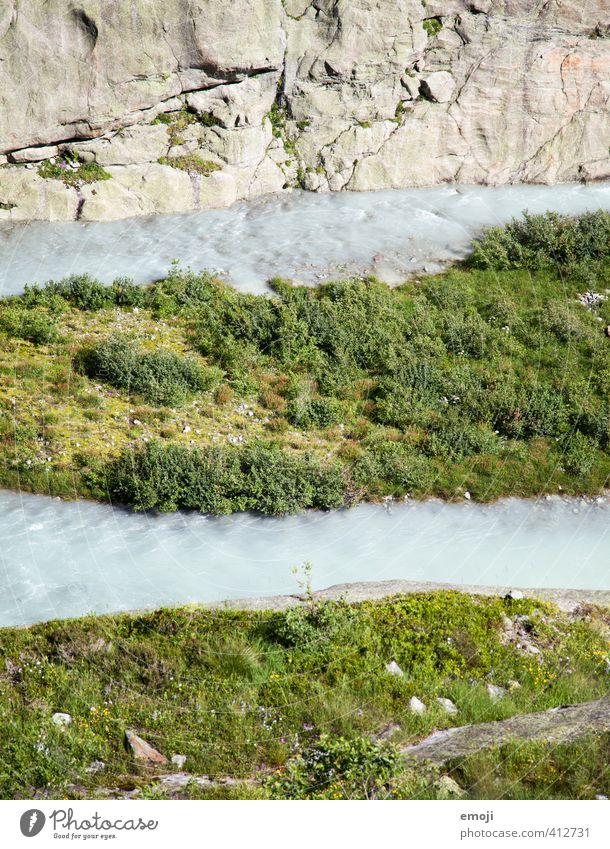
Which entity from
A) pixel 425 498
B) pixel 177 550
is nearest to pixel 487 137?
pixel 425 498

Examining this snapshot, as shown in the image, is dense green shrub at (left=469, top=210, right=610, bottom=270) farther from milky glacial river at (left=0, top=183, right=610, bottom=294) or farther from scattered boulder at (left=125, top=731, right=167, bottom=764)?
scattered boulder at (left=125, top=731, right=167, bottom=764)

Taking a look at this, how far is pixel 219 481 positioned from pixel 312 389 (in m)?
3.53

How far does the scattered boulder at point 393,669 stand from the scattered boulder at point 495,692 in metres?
1.06

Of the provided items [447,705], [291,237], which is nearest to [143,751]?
[447,705]

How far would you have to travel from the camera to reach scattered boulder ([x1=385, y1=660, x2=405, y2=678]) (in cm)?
1020

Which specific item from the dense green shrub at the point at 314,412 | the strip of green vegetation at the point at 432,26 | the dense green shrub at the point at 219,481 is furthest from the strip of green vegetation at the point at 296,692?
the strip of green vegetation at the point at 432,26

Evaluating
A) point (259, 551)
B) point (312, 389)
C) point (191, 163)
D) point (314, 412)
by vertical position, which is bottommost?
point (259, 551)

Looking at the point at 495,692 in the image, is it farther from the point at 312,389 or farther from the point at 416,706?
the point at 312,389

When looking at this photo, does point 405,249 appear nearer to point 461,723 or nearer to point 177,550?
point 177,550

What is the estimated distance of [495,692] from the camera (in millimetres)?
10109

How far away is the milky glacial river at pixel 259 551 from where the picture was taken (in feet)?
40.0

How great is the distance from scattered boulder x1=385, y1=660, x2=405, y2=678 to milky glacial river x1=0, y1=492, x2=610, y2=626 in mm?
2340

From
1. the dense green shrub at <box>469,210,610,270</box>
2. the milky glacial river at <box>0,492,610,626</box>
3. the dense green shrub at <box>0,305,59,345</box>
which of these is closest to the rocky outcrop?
the milky glacial river at <box>0,492,610,626</box>

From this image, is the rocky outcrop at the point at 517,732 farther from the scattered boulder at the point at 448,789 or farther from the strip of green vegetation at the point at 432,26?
the strip of green vegetation at the point at 432,26
